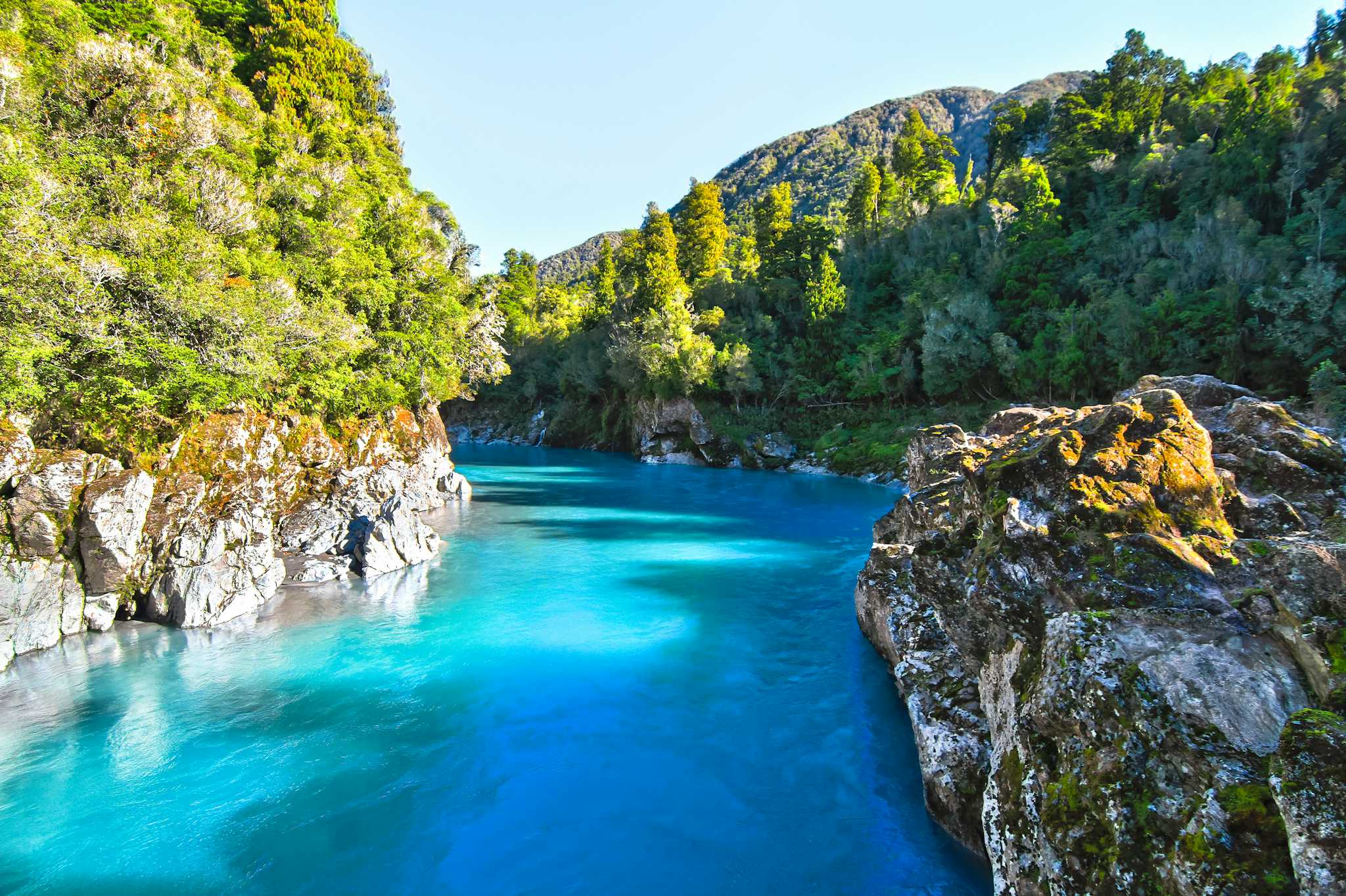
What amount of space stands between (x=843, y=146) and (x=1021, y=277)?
397 feet

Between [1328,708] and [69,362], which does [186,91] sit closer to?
[69,362]

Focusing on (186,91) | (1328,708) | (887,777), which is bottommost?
(887,777)

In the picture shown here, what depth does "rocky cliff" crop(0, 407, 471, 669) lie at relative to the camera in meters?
11.8

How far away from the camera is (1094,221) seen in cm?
4269

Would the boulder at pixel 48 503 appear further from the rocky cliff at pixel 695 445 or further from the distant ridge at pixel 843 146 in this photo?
Result: the distant ridge at pixel 843 146

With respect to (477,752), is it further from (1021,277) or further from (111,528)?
(1021,277)

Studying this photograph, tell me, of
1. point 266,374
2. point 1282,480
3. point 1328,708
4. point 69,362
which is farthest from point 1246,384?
point 69,362

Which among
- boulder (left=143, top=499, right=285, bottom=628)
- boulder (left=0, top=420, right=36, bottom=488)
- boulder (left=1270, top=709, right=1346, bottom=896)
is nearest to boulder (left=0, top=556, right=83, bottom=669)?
boulder (left=143, top=499, right=285, bottom=628)

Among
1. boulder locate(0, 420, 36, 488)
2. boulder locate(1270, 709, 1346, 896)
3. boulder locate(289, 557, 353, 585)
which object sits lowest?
boulder locate(289, 557, 353, 585)

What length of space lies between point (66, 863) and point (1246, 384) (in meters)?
38.3

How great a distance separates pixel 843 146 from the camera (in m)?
145

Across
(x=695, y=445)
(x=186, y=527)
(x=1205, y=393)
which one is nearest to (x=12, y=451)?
(x=186, y=527)

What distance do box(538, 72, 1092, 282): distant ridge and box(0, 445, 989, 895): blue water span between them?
403ft

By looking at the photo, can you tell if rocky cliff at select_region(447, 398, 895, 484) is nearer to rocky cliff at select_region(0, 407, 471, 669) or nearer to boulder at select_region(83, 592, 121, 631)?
rocky cliff at select_region(0, 407, 471, 669)
